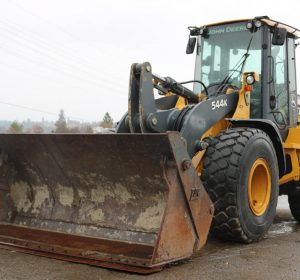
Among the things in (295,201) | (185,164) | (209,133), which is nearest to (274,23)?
(209,133)

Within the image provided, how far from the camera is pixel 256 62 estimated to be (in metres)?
6.18

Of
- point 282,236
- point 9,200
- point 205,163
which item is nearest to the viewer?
point 205,163

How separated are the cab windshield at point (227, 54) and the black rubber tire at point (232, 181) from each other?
1.38 m

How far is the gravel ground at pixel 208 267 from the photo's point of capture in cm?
381

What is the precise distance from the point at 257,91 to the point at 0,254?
143 inches

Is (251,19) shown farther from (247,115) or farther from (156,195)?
(156,195)

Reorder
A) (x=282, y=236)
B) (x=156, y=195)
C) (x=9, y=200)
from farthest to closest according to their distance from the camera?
(x=282, y=236), (x=9, y=200), (x=156, y=195)

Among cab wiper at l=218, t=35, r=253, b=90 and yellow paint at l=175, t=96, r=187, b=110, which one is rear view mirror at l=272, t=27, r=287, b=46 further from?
yellow paint at l=175, t=96, r=187, b=110

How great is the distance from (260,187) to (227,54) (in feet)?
6.43

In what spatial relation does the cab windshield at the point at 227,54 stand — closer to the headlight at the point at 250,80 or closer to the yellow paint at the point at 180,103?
the headlight at the point at 250,80

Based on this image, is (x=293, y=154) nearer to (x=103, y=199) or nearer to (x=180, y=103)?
(x=180, y=103)

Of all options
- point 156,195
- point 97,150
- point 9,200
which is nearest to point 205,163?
point 156,195

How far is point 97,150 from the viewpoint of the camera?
4.45m

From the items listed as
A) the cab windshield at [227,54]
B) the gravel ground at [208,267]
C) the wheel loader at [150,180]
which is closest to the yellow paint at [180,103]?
the wheel loader at [150,180]
